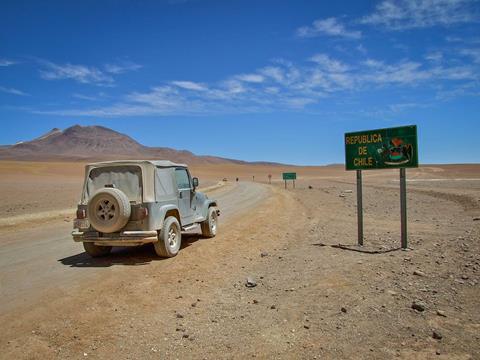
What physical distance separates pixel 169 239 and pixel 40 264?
8.86ft

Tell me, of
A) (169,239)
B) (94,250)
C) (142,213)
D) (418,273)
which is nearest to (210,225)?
(169,239)

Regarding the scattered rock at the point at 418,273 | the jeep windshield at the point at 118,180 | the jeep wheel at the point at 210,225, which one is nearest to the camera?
the scattered rock at the point at 418,273

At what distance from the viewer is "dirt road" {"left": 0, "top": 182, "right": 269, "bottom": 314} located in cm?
679

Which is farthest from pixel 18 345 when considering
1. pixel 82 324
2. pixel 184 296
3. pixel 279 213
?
pixel 279 213

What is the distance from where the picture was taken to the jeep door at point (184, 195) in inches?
403

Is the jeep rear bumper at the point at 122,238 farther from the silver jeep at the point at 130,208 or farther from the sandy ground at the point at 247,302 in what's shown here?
the sandy ground at the point at 247,302

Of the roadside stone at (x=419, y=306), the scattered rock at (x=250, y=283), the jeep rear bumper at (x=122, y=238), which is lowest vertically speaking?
the scattered rock at (x=250, y=283)

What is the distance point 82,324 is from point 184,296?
1.71 metres

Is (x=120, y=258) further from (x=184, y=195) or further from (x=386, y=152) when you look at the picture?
(x=386, y=152)

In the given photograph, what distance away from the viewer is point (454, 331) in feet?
16.0

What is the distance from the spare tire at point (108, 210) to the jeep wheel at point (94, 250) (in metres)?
0.82

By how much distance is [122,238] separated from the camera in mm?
8672

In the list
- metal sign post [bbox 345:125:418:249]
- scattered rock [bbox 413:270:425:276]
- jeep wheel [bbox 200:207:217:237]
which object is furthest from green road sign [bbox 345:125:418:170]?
jeep wheel [bbox 200:207:217:237]

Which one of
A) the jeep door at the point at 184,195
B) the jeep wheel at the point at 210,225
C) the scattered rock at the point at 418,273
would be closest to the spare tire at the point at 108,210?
the jeep door at the point at 184,195
